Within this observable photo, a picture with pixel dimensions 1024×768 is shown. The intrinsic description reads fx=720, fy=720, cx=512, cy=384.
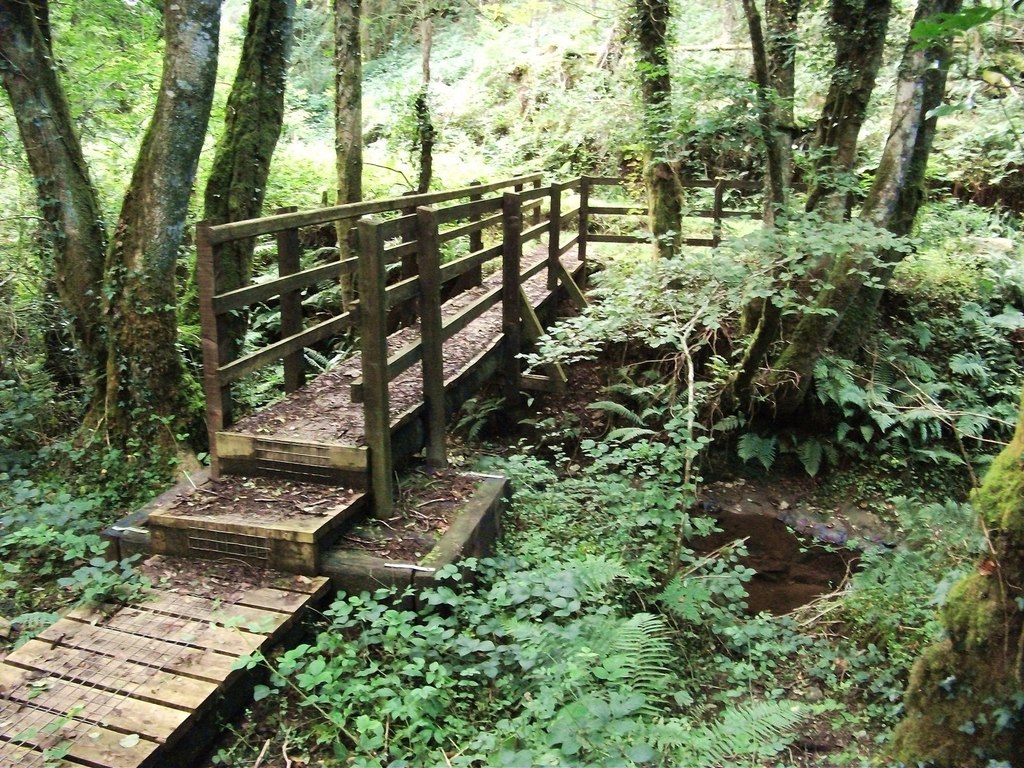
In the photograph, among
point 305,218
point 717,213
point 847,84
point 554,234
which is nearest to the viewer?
point 305,218

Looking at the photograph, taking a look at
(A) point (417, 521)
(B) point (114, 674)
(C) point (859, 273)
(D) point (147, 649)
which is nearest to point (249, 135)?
(A) point (417, 521)

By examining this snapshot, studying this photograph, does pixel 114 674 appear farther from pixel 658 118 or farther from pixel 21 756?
pixel 658 118

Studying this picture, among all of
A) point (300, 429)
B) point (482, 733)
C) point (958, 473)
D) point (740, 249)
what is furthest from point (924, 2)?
point (482, 733)

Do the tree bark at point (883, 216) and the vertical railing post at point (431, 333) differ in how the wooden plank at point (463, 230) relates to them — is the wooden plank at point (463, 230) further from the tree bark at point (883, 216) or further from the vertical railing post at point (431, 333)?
the tree bark at point (883, 216)

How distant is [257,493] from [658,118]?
6.22m

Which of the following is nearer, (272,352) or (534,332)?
(272,352)

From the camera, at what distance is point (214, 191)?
715 centimetres

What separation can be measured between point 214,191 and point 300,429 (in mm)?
3569

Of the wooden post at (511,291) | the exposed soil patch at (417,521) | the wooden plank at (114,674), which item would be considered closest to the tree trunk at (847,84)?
the wooden post at (511,291)

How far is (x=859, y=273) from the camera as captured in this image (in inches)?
268

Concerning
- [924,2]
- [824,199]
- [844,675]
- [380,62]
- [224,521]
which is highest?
[380,62]

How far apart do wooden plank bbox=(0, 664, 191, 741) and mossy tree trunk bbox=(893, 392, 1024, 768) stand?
3.16 metres

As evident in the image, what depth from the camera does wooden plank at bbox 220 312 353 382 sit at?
4543 mm

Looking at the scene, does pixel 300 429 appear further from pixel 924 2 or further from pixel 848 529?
pixel 924 2
